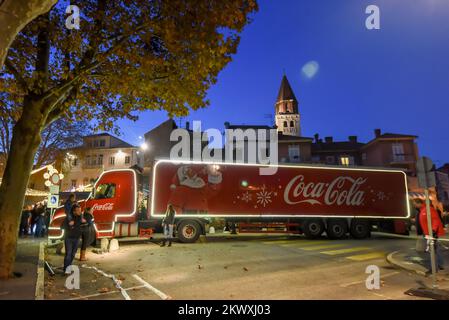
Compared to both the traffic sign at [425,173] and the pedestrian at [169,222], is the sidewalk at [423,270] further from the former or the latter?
the pedestrian at [169,222]

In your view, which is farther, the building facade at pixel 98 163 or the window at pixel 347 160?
the window at pixel 347 160

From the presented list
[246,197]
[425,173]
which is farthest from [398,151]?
[425,173]

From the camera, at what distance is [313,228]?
15.4 metres

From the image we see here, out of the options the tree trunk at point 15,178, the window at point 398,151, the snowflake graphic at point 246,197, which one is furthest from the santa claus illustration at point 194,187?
the window at point 398,151

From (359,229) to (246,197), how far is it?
673cm

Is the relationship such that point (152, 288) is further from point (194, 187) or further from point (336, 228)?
point (336, 228)

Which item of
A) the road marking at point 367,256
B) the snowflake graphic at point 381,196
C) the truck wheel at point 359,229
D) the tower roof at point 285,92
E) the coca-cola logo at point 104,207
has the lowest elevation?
the road marking at point 367,256

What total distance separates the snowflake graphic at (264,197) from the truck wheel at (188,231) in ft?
11.1

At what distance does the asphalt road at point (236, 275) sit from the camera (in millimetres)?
5969

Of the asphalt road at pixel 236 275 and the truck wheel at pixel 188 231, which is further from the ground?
the truck wheel at pixel 188 231

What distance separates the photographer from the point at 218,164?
47.3ft

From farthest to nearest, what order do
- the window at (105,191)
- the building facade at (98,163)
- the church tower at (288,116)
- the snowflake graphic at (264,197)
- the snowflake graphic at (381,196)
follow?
the church tower at (288,116) < the building facade at (98,163) < the snowflake graphic at (381,196) < the snowflake graphic at (264,197) < the window at (105,191)
